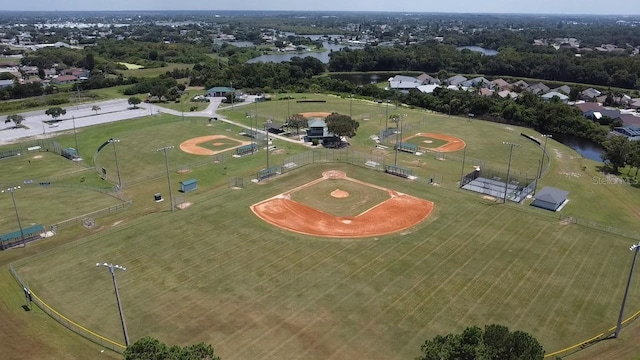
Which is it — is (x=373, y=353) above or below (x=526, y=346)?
below

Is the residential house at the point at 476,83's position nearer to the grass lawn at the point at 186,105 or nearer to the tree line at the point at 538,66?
the tree line at the point at 538,66

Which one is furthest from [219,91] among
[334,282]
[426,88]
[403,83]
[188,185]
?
[334,282]

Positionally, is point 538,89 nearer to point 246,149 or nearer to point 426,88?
point 426,88

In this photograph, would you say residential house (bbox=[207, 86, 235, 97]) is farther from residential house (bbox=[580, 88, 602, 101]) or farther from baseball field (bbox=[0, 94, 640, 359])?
residential house (bbox=[580, 88, 602, 101])

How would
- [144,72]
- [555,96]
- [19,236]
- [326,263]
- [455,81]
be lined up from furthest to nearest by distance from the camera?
[144,72] → [455,81] → [555,96] → [19,236] → [326,263]

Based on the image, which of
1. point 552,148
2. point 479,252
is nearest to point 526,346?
point 479,252

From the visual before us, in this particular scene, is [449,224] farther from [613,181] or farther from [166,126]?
[166,126]
